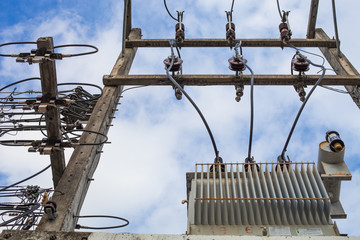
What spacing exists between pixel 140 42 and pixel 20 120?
2416 mm

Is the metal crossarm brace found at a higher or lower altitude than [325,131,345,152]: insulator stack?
higher

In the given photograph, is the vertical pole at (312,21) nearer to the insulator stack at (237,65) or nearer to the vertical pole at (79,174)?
the insulator stack at (237,65)

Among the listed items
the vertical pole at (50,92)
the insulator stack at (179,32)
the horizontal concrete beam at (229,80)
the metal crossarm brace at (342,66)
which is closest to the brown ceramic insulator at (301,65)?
the horizontal concrete beam at (229,80)

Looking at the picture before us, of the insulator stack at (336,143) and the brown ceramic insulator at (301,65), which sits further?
the brown ceramic insulator at (301,65)

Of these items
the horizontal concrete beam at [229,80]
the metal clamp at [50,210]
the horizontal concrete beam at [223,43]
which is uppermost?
the horizontal concrete beam at [223,43]

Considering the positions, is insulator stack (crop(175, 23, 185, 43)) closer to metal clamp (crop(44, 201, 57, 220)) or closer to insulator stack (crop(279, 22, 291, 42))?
insulator stack (crop(279, 22, 291, 42))

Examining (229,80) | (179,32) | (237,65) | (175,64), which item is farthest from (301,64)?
(179,32)

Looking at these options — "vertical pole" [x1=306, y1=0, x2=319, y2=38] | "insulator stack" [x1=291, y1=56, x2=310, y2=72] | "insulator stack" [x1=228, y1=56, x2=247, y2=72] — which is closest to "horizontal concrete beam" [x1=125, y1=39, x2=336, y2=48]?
"vertical pole" [x1=306, y1=0, x2=319, y2=38]

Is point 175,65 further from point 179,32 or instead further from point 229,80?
point 179,32

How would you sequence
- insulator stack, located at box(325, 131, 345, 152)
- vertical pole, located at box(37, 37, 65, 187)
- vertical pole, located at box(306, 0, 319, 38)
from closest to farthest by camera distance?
vertical pole, located at box(37, 37, 65, 187)
insulator stack, located at box(325, 131, 345, 152)
vertical pole, located at box(306, 0, 319, 38)

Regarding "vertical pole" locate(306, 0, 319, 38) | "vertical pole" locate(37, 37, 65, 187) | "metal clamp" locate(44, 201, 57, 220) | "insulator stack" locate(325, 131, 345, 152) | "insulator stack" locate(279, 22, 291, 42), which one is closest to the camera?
"metal clamp" locate(44, 201, 57, 220)

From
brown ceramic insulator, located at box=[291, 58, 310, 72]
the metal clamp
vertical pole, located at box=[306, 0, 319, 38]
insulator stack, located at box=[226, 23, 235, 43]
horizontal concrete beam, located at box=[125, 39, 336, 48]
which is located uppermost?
vertical pole, located at box=[306, 0, 319, 38]

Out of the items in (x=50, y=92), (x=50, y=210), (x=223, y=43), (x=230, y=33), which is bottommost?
(x=50, y=210)

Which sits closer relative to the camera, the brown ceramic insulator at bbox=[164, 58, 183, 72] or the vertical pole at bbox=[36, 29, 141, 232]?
the vertical pole at bbox=[36, 29, 141, 232]
